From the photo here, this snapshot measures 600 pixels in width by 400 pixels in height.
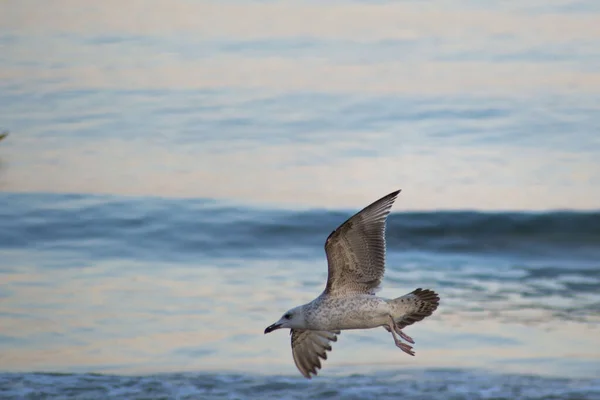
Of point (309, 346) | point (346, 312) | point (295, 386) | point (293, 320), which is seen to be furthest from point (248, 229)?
point (346, 312)

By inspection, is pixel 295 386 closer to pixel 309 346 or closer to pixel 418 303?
pixel 309 346

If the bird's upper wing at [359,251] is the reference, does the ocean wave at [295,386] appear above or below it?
below

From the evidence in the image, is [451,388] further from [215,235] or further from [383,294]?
[215,235]

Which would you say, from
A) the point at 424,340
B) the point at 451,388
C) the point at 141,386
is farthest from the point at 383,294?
the point at 141,386

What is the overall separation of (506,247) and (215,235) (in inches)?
98.3

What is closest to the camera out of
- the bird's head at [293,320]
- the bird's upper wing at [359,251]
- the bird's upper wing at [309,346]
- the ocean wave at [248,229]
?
the bird's upper wing at [359,251]

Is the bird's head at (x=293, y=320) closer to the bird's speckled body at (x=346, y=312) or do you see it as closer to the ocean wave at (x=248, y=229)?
the bird's speckled body at (x=346, y=312)

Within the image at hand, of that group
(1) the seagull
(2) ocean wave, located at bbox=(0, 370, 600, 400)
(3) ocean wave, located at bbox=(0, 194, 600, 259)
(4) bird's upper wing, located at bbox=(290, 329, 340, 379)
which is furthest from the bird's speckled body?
(3) ocean wave, located at bbox=(0, 194, 600, 259)

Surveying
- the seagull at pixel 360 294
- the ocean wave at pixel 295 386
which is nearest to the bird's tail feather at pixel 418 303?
the seagull at pixel 360 294

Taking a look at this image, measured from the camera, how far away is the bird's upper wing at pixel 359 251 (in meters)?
6.89

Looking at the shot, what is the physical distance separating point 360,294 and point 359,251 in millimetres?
232

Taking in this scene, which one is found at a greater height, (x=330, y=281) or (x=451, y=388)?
(x=330, y=281)

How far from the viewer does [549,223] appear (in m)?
11.3

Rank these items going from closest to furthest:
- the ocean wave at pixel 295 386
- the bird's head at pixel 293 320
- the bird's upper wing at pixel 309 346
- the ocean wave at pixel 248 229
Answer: the bird's head at pixel 293 320 → the bird's upper wing at pixel 309 346 → the ocean wave at pixel 295 386 → the ocean wave at pixel 248 229
